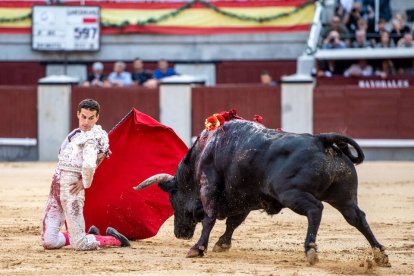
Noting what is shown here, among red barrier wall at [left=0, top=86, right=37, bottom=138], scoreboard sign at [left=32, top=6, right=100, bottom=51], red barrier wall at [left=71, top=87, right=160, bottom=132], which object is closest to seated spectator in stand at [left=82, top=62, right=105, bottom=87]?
red barrier wall at [left=71, top=87, right=160, bottom=132]

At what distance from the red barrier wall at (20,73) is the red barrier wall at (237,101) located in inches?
169

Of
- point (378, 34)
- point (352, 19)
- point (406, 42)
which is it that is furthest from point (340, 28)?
point (406, 42)

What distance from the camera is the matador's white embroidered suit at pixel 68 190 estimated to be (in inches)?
282

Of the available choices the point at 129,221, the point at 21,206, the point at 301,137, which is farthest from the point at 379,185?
the point at 301,137

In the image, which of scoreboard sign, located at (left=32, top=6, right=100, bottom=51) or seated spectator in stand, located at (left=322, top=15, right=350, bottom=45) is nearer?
seated spectator in stand, located at (left=322, top=15, right=350, bottom=45)

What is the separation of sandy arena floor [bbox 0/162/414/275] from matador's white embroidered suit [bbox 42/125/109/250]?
12 centimetres

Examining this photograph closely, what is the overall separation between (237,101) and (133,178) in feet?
32.1

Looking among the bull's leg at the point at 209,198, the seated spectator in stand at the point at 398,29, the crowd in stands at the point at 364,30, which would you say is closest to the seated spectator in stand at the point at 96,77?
the crowd in stands at the point at 364,30

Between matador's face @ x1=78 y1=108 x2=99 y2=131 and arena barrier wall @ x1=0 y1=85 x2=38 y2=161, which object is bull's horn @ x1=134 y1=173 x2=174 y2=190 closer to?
matador's face @ x1=78 y1=108 x2=99 y2=131

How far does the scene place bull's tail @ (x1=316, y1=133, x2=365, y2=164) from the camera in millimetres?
6527

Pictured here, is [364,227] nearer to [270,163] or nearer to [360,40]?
[270,163]

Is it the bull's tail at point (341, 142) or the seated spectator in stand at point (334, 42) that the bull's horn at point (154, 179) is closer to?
the bull's tail at point (341, 142)

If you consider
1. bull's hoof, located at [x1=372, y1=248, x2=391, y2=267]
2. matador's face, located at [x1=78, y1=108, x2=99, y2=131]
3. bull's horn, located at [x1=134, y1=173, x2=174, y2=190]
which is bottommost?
bull's hoof, located at [x1=372, y1=248, x2=391, y2=267]

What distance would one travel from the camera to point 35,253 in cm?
719
